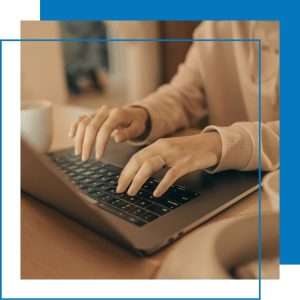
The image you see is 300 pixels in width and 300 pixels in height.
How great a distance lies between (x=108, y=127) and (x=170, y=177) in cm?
12

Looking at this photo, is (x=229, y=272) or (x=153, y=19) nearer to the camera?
(x=229, y=272)

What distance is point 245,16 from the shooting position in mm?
555

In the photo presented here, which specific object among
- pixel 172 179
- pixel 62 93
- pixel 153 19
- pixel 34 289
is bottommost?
pixel 34 289

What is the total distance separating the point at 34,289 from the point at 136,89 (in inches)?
11.9

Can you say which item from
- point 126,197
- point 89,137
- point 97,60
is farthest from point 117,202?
point 97,60

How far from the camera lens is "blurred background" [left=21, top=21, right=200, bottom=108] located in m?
0.54

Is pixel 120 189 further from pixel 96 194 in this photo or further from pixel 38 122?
pixel 38 122

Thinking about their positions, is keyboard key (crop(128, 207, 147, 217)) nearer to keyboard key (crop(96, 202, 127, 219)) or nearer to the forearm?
keyboard key (crop(96, 202, 127, 219))

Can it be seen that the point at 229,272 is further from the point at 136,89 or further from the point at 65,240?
the point at 136,89

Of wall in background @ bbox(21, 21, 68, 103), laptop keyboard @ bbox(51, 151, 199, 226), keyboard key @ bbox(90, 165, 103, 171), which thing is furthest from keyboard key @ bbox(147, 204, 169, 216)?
wall in background @ bbox(21, 21, 68, 103)

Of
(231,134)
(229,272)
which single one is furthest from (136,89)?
(229,272)

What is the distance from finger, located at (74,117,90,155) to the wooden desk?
0.09 metres

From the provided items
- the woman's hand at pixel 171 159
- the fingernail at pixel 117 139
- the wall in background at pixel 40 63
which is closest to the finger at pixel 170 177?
the woman's hand at pixel 171 159

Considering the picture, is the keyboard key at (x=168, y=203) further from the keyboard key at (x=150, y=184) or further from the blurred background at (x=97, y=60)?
the blurred background at (x=97, y=60)
